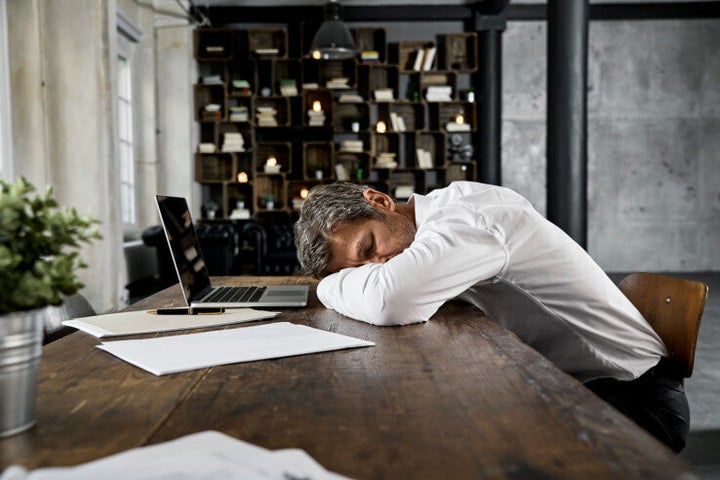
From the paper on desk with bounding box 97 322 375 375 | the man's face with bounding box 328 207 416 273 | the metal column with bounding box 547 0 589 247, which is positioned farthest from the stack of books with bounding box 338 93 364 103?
the paper on desk with bounding box 97 322 375 375

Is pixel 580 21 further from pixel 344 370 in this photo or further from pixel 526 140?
pixel 344 370

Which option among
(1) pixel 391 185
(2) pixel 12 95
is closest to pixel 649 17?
(1) pixel 391 185

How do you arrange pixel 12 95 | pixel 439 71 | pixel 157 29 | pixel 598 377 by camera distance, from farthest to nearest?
1. pixel 439 71
2. pixel 157 29
3. pixel 12 95
4. pixel 598 377

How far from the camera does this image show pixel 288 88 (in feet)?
30.7

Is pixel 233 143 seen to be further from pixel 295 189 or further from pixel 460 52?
pixel 460 52

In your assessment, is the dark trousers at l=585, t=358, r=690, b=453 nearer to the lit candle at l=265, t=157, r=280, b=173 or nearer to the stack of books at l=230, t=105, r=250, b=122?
the lit candle at l=265, t=157, r=280, b=173

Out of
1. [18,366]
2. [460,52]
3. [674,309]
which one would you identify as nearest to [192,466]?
[18,366]

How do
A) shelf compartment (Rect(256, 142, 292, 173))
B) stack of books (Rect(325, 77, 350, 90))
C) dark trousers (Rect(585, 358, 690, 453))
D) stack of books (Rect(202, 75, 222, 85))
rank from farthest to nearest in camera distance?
shelf compartment (Rect(256, 142, 292, 173))
stack of books (Rect(325, 77, 350, 90))
stack of books (Rect(202, 75, 222, 85))
dark trousers (Rect(585, 358, 690, 453))

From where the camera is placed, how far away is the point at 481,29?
9477mm

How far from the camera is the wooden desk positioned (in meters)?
0.65

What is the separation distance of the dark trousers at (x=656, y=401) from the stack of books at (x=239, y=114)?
819cm

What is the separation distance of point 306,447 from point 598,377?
109cm

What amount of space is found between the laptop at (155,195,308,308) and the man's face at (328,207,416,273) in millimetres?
158

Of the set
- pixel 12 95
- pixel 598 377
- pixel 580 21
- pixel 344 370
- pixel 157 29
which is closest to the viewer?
pixel 344 370
